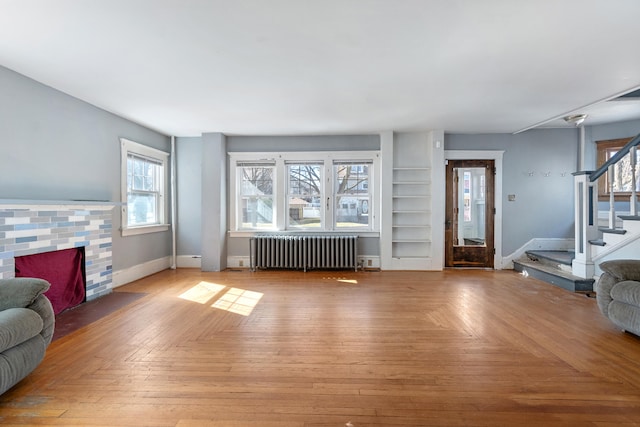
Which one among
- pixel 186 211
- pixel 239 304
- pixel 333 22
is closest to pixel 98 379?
pixel 239 304

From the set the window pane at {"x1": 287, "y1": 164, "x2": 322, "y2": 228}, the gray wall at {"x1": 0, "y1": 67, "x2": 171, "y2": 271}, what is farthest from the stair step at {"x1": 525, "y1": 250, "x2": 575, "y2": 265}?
the gray wall at {"x1": 0, "y1": 67, "x2": 171, "y2": 271}

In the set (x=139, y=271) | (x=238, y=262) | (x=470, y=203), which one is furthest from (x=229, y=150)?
(x=470, y=203)

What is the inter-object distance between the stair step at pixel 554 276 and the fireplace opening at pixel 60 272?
665 centimetres

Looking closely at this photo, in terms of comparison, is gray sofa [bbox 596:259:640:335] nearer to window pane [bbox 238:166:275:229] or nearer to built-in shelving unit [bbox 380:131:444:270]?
built-in shelving unit [bbox 380:131:444:270]

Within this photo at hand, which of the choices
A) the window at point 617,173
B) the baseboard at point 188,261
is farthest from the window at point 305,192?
the window at point 617,173

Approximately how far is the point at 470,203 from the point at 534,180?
4.20ft

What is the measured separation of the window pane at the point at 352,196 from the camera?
6.16 meters

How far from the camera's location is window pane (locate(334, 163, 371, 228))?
616cm

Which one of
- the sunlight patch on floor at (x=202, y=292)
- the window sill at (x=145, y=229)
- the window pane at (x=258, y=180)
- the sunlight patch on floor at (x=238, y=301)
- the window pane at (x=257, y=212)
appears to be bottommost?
the sunlight patch on floor at (x=238, y=301)

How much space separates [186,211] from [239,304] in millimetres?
3097

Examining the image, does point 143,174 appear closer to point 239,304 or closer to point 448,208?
point 239,304

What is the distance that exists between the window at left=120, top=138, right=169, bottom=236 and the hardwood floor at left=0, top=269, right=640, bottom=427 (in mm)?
1756

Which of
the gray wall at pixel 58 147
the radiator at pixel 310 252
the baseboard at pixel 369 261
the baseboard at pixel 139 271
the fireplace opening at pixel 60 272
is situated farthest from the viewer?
the baseboard at pixel 369 261

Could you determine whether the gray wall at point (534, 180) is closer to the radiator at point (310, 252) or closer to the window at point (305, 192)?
the window at point (305, 192)
